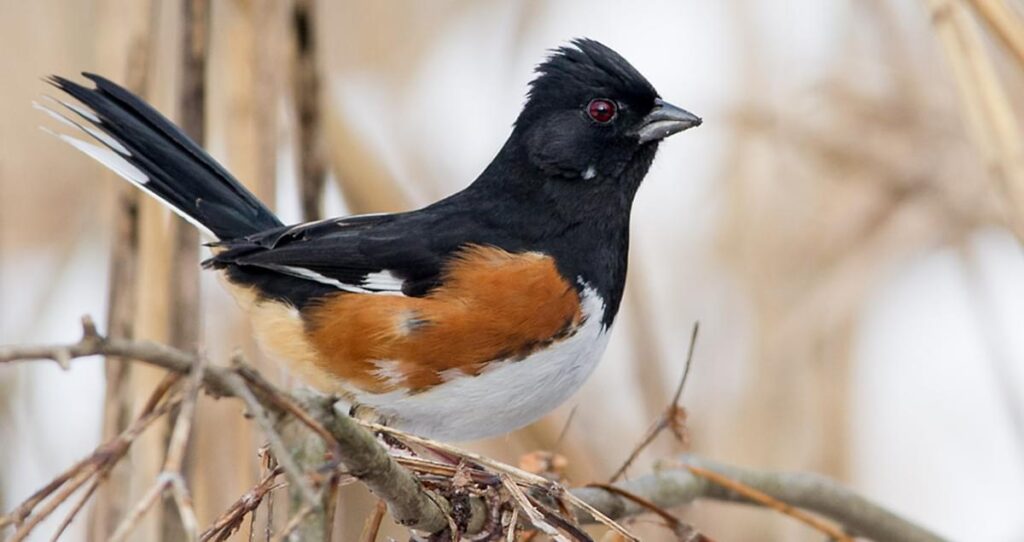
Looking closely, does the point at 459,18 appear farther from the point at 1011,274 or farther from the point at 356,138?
the point at 1011,274

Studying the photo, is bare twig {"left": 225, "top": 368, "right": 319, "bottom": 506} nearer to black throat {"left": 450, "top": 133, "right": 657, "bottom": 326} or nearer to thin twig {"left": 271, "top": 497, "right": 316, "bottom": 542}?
thin twig {"left": 271, "top": 497, "right": 316, "bottom": 542}

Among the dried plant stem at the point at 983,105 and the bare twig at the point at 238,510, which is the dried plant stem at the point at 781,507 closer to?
the dried plant stem at the point at 983,105

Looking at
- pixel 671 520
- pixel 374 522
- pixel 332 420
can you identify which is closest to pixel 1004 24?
pixel 671 520

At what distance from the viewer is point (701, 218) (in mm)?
3561

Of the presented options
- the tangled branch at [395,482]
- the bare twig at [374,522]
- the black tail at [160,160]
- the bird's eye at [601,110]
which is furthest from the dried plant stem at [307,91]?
the bare twig at [374,522]

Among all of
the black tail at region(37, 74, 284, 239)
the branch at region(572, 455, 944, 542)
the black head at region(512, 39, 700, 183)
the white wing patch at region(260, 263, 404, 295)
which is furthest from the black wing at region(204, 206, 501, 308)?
the branch at region(572, 455, 944, 542)

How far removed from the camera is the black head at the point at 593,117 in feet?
7.29

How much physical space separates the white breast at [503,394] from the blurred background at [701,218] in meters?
0.37

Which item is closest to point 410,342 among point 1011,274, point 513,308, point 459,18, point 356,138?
point 513,308

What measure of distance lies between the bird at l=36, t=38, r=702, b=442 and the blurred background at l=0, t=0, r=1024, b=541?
0.08 m

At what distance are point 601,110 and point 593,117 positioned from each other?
20 millimetres

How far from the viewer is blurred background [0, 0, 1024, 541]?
2.48 m

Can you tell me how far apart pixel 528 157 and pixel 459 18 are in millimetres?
1745

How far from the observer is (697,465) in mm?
1853
